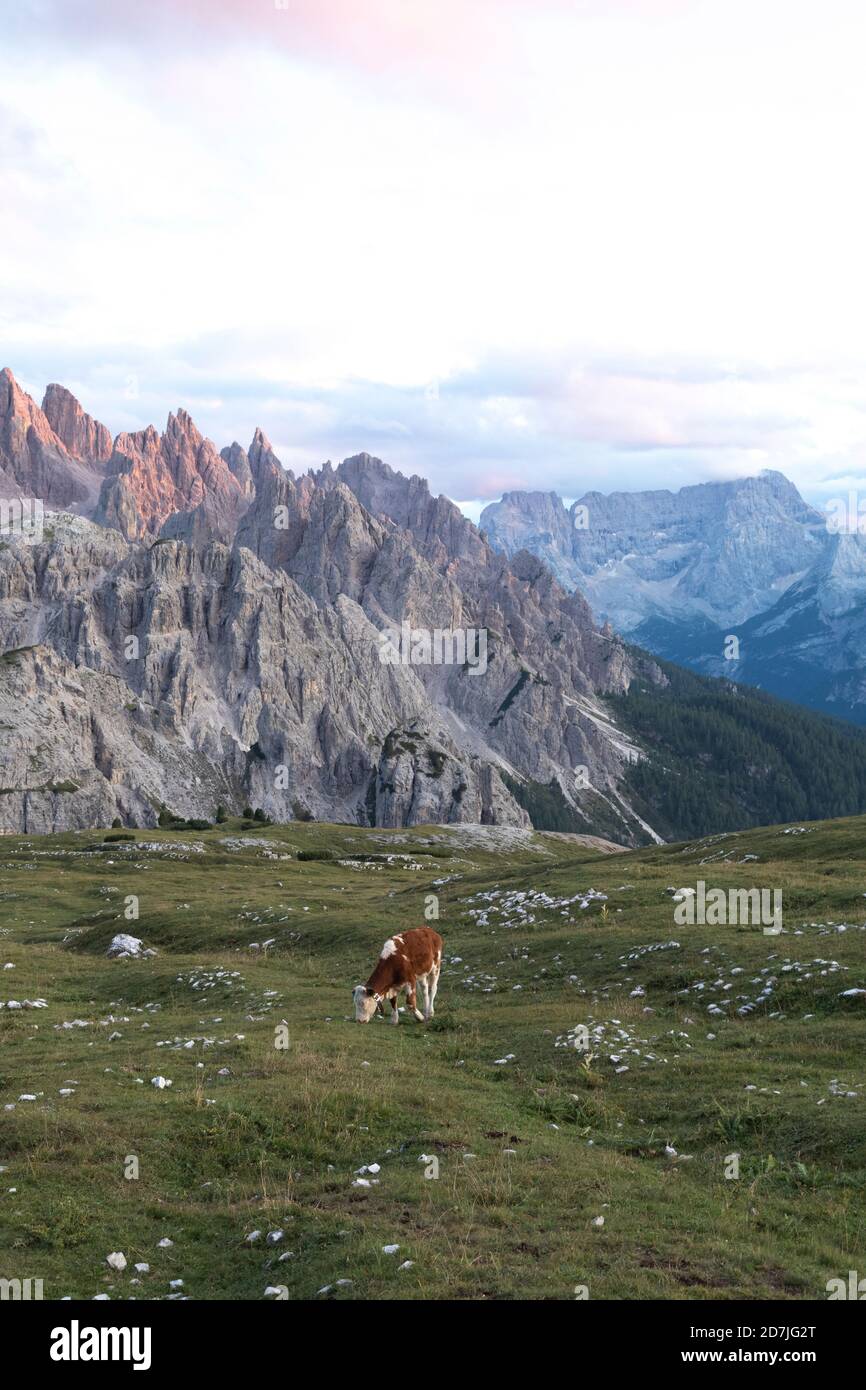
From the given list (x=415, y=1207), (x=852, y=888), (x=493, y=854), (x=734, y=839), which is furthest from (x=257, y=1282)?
(x=493, y=854)

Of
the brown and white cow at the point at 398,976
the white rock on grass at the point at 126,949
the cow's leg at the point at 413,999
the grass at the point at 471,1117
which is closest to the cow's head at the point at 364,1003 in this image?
the brown and white cow at the point at 398,976

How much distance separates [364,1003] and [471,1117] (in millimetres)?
9195

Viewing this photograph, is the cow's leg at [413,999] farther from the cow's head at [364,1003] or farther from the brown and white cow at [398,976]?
the cow's head at [364,1003]

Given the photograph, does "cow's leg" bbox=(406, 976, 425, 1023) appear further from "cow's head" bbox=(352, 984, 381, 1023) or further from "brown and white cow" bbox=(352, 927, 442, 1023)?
"cow's head" bbox=(352, 984, 381, 1023)

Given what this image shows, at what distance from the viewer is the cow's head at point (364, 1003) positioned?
28281mm

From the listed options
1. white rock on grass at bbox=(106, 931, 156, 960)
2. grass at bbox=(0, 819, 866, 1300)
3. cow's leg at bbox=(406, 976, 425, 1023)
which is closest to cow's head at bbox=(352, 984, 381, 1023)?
grass at bbox=(0, 819, 866, 1300)

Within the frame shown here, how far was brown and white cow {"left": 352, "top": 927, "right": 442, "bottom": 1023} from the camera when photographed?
2844cm

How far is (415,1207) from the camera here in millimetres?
15109

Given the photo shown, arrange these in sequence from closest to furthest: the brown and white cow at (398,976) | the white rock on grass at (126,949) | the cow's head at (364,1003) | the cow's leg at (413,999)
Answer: the cow's head at (364,1003), the brown and white cow at (398,976), the cow's leg at (413,999), the white rock on grass at (126,949)

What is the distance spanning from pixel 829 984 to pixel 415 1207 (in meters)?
16.6

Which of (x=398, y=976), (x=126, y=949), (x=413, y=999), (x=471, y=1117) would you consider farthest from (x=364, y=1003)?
(x=126, y=949)

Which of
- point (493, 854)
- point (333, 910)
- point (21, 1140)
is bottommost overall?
point (493, 854)

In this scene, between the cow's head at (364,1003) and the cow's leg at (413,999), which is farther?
the cow's leg at (413,999)
